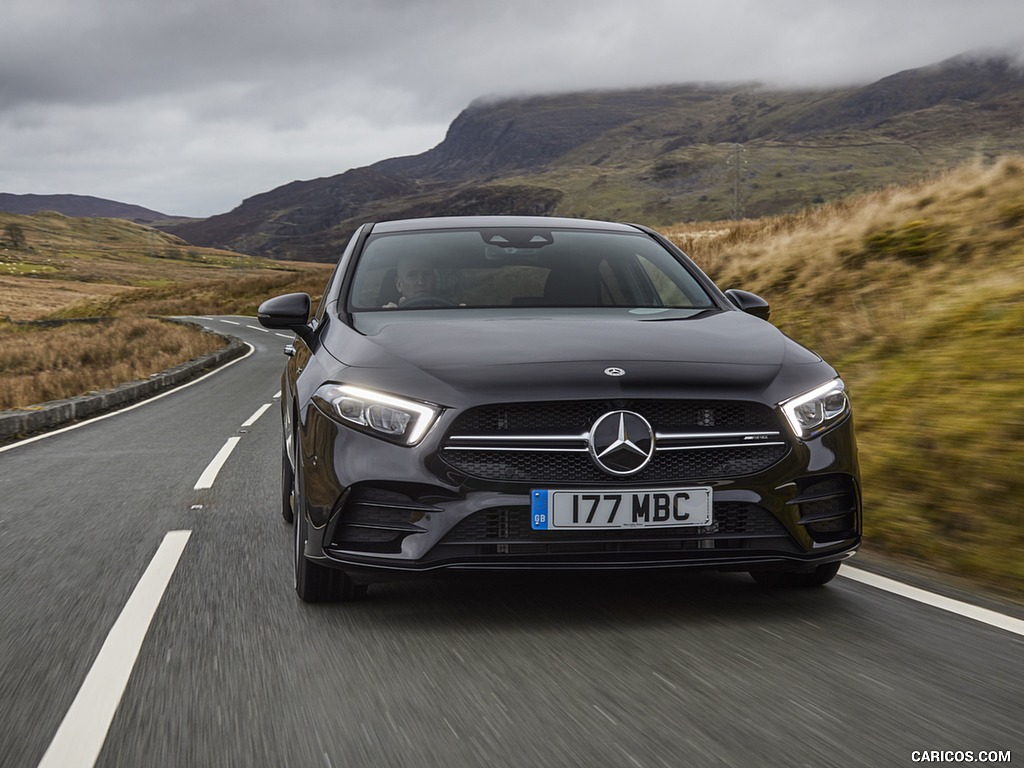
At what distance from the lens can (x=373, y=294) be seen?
5.01 metres

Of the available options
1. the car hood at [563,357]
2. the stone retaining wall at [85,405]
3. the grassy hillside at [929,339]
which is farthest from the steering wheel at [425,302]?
the stone retaining wall at [85,405]

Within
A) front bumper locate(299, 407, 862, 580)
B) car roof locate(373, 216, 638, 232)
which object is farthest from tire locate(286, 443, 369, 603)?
car roof locate(373, 216, 638, 232)

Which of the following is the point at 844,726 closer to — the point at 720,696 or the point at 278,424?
the point at 720,696

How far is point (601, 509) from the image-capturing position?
3.52 m

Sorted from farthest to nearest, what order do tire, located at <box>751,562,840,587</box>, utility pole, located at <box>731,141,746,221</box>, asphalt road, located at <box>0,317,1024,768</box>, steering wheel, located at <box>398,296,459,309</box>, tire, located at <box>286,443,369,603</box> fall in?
utility pole, located at <box>731,141,746,221</box>, steering wheel, located at <box>398,296,459,309</box>, tire, located at <box>751,562,840,587</box>, tire, located at <box>286,443,369,603</box>, asphalt road, located at <box>0,317,1024,768</box>

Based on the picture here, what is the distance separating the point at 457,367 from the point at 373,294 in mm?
1390

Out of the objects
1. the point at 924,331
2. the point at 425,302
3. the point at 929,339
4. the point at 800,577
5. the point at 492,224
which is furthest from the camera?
the point at 924,331

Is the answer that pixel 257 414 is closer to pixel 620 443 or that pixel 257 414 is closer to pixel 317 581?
pixel 317 581

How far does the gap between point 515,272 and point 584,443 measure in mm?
1839

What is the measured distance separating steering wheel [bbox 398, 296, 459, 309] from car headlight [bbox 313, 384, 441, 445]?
120cm

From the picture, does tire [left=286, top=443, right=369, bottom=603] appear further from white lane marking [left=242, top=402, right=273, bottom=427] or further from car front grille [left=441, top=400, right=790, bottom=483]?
white lane marking [left=242, top=402, right=273, bottom=427]

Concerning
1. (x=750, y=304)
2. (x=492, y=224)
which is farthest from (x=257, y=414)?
(x=750, y=304)

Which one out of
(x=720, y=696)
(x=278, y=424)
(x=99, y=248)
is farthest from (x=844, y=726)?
(x=99, y=248)

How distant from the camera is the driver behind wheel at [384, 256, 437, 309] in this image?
16.4 ft
